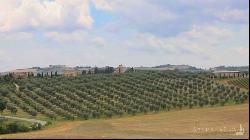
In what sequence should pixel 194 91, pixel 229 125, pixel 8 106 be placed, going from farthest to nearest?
pixel 194 91, pixel 8 106, pixel 229 125

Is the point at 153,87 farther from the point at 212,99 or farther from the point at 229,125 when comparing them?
the point at 229,125

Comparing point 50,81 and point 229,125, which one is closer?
point 229,125

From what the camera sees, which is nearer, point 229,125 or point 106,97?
point 229,125

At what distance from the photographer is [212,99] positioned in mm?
98688

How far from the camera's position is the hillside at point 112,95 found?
3536 inches

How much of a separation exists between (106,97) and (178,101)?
1380 centimetres

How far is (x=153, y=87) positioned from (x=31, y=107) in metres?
28.4

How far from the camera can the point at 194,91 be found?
4198 inches

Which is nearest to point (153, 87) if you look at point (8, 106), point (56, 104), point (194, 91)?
point (194, 91)

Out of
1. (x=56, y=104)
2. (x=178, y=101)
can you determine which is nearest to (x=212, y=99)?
(x=178, y=101)

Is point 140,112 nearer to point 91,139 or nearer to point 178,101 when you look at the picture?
point 178,101

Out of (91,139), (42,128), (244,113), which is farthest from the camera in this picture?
(244,113)

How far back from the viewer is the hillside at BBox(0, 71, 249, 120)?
89812 millimetres

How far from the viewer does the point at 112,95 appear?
102 m
